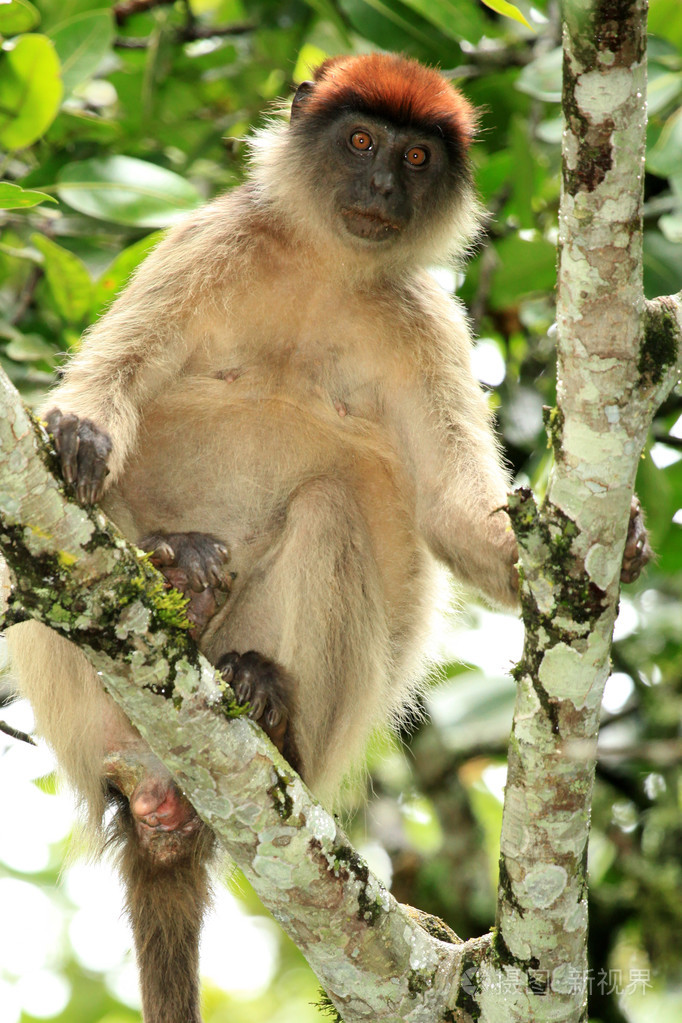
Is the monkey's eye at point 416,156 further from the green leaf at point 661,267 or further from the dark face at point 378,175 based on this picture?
the green leaf at point 661,267

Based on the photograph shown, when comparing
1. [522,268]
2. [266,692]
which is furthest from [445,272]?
[266,692]

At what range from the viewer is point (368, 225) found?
4402 mm

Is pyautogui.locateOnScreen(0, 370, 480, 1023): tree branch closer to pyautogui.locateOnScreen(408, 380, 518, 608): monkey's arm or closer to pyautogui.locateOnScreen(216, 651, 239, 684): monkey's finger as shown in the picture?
pyautogui.locateOnScreen(216, 651, 239, 684): monkey's finger

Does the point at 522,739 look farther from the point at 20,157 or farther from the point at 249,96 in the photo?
the point at 249,96

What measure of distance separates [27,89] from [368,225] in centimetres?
151

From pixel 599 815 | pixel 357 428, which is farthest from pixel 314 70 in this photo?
pixel 599 815

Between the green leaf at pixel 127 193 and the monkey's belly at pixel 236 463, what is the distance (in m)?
0.87

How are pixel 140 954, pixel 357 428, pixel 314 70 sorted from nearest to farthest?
pixel 140 954, pixel 357 428, pixel 314 70

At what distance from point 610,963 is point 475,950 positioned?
9.07 feet

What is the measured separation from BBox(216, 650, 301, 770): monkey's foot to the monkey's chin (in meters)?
1.69

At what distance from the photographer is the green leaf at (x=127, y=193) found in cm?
474

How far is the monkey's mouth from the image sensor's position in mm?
4398

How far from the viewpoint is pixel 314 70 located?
5.01 m

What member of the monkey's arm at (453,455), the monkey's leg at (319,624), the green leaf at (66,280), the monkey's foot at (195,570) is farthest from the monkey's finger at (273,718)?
the green leaf at (66,280)
